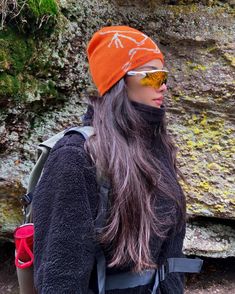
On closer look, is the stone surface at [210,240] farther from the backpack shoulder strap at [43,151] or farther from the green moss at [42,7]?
the green moss at [42,7]

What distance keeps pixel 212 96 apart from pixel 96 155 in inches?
79.2

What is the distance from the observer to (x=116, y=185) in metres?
1.23

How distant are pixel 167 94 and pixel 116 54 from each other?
167cm

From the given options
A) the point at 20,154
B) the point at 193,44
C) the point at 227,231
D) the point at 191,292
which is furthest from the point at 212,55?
the point at 191,292

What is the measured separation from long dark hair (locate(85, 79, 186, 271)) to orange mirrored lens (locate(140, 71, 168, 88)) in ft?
0.29

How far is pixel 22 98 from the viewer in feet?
8.76

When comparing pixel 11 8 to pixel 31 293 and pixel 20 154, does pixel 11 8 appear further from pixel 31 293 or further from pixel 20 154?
pixel 31 293

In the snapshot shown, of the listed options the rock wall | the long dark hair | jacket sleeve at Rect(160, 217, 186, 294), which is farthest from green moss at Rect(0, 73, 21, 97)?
jacket sleeve at Rect(160, 217, 186, 294)

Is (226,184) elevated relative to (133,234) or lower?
lower

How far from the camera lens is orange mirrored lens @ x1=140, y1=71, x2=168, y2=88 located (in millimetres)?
1404

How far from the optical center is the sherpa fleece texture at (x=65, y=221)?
45.3 inches

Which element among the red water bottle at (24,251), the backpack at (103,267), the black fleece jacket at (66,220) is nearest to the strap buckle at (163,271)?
the backpack at (103,267)

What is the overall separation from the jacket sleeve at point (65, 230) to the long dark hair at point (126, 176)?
71 mm

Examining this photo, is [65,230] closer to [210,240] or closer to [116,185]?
[116,185]
